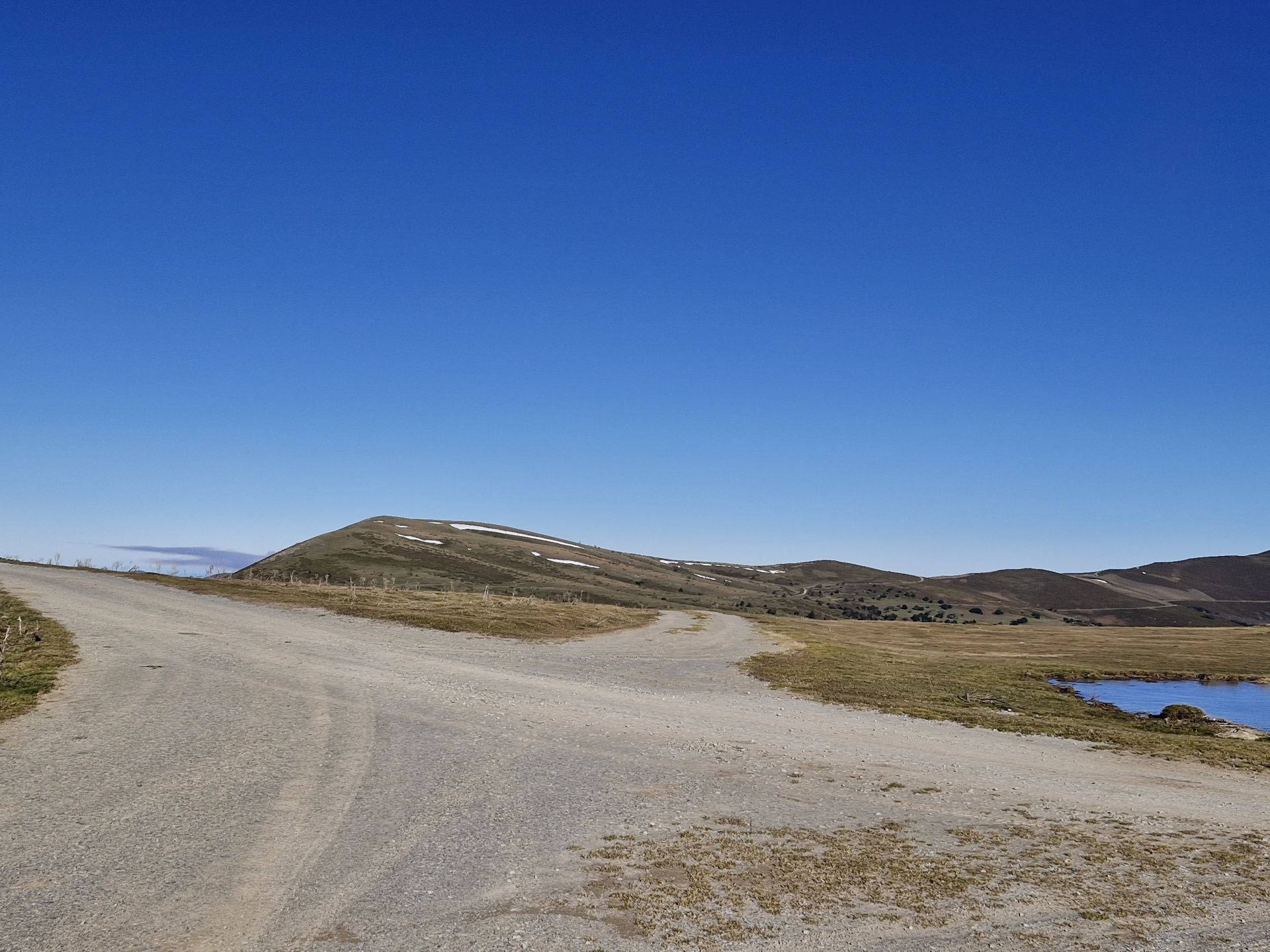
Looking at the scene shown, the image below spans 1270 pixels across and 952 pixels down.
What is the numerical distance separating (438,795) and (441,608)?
42.5 m

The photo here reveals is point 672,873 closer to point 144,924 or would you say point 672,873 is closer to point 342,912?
point 342,912

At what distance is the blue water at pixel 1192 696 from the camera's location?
4050 centimetres

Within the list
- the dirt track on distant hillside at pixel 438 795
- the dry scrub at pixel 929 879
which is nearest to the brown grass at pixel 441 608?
the dirt track on distant hillside at pixel 438 795

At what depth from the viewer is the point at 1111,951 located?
9.68 metres

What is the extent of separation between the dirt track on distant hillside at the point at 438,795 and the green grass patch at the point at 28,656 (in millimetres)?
860

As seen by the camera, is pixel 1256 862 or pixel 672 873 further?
pixel 1256 862

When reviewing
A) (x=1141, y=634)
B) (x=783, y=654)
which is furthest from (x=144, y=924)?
(x=1141, y=634)

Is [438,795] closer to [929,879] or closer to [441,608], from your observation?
[929,879]

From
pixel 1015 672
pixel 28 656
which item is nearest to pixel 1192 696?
pixel 1015 672

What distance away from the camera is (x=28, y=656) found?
28656 mm

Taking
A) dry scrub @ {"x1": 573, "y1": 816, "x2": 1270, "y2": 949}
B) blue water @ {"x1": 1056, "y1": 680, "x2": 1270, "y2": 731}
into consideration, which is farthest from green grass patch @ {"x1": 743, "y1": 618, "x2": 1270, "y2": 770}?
dry scrub @ {"x1": 573, "y1": 816, "x2": 1270, "y2": 949}

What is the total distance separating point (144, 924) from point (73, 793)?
21.7ft

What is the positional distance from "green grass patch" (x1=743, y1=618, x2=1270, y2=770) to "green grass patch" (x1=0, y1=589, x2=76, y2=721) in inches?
1066

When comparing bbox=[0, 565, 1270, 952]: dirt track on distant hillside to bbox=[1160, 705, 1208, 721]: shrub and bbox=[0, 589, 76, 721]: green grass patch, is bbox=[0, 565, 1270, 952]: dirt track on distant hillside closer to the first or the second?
bbox=[0, 589, 76, 721]: green grass patch
